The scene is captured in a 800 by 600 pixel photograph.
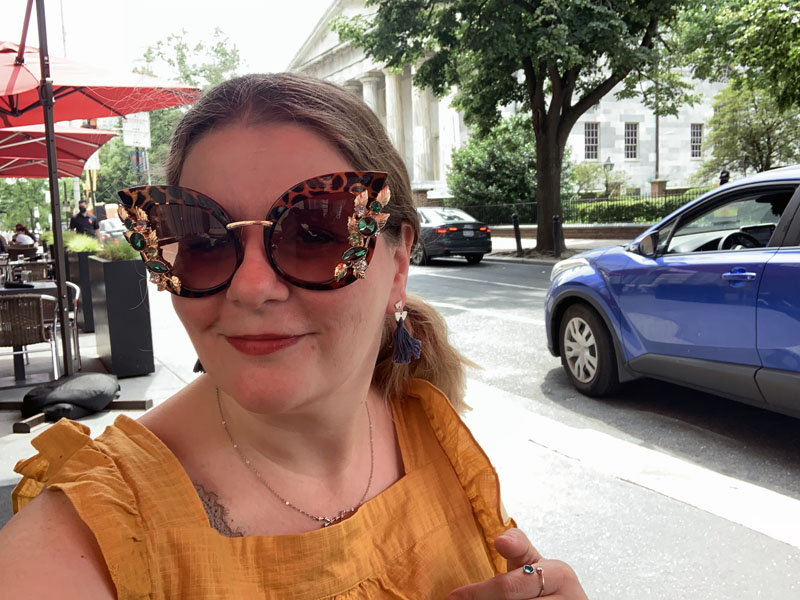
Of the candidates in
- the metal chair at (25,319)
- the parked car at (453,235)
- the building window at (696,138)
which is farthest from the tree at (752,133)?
the metal chair at (25,319)

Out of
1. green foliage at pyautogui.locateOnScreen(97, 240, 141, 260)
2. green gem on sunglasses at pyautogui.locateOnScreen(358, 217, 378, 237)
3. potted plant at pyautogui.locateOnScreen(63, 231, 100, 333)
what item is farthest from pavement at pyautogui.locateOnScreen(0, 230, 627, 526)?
green gem on sunglasses at pyautogui.locateOnScreen(358, 217, 378, 237)

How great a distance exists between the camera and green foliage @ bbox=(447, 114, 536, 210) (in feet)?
92.7

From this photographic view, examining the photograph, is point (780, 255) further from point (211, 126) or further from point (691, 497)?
point (211, 126)

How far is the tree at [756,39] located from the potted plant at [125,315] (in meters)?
11.0

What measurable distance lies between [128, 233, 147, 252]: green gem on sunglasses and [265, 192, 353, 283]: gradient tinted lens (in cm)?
27

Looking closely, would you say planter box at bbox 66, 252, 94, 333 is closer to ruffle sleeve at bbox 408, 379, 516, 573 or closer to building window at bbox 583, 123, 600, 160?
ruffle sleeve at bbox 408, 379, 516, 573

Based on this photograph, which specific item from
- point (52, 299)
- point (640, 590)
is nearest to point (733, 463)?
point (640, 590)

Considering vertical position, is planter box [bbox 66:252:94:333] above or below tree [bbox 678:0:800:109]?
below

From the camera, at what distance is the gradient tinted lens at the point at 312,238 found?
3.78 feet

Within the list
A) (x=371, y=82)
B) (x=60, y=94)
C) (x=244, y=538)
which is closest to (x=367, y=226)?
(x=244, y=538)

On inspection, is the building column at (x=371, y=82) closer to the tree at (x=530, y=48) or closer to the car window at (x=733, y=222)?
the tree at (x=530, y=48)

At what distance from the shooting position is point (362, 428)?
1.46 m

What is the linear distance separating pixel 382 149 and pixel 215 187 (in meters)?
0.36

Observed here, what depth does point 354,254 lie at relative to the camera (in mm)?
1216
